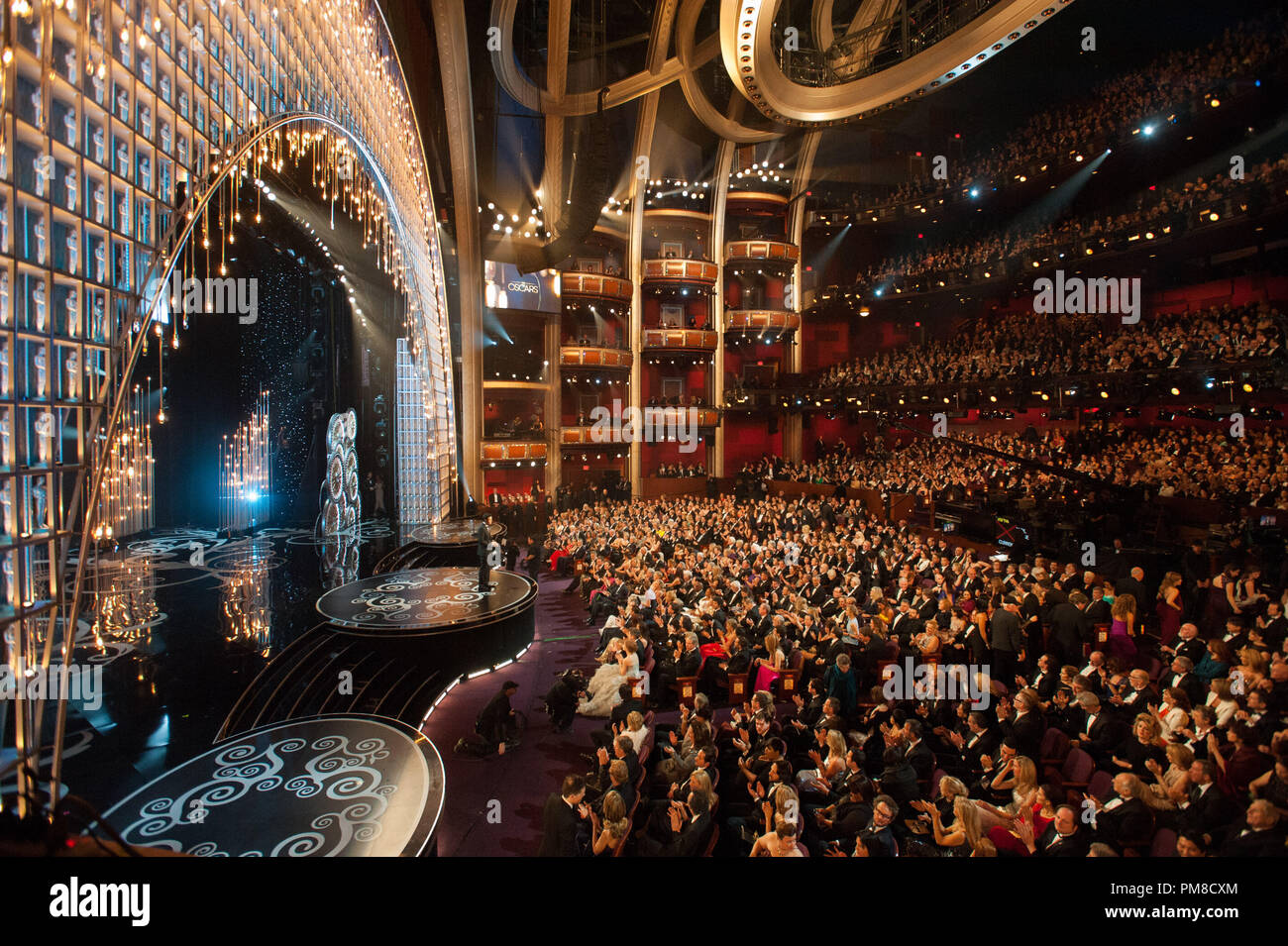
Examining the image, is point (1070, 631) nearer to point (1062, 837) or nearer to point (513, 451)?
point (1062, 837)

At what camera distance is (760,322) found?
25.2 meters

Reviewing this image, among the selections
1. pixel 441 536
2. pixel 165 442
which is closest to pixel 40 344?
pixel 441 536

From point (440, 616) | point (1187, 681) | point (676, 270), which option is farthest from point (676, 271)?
point (1187, 681)

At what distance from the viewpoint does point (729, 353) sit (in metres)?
27.6

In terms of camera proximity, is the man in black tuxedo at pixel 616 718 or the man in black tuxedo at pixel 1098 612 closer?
the man in black tuxedo at pixel 616 718

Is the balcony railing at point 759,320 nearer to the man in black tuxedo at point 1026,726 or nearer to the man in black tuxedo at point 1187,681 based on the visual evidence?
the man in black tuxedo at point 1187,681

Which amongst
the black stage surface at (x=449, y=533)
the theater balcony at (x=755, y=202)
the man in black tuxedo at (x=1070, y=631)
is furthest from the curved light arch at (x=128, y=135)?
the theater balcony at (x=755, y=202)

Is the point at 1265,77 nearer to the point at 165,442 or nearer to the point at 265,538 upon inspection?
the point at 265,538

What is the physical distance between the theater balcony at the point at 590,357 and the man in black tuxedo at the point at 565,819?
20.5 m

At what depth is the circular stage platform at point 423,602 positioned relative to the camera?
805 cm

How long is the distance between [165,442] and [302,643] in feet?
38.0

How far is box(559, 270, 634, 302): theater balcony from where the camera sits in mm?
23641

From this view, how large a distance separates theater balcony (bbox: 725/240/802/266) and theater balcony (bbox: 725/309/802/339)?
6.62 feet

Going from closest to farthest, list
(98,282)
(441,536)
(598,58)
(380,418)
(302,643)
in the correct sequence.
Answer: (98,282) < (302,643) < (441,536) < (380,418) < (598,58)
